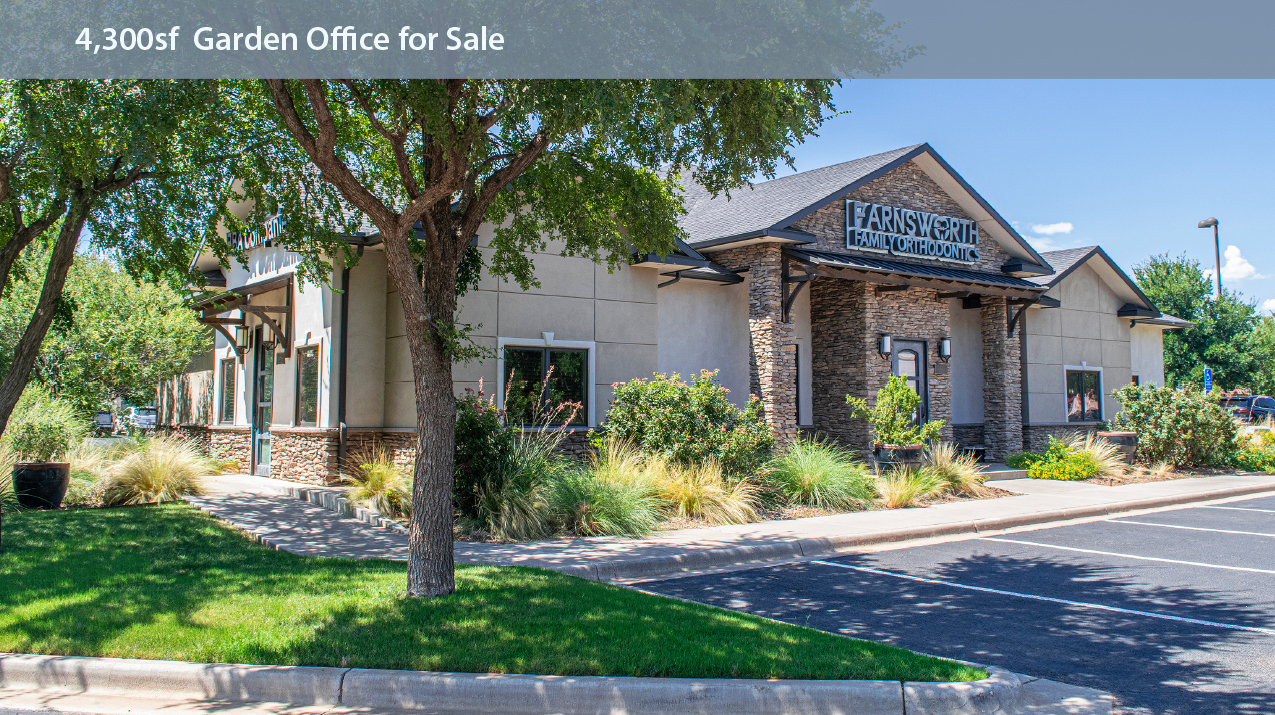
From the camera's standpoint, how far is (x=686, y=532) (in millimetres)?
11094

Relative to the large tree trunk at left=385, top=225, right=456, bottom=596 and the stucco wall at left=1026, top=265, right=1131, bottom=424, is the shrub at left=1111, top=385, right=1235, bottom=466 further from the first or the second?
the large tree trunk at left=385, top=225, right=456, bottom=596

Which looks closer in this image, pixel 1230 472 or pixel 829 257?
pixel 829 257

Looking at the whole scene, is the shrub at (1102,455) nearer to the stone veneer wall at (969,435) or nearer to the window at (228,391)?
the stone veneer wall at (969,435)

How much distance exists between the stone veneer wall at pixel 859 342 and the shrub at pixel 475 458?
369 inches

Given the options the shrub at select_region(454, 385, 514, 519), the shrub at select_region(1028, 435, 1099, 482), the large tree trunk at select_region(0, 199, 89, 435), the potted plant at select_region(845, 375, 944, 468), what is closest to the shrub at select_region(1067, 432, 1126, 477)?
the shrub at select_region(1028, 435, 1099, 482)

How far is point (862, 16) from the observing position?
7906 millimetres

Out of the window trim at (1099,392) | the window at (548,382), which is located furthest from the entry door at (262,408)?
the window trim at (1099,392)

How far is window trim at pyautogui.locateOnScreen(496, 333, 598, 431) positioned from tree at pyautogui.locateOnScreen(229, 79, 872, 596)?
4119 millimetres

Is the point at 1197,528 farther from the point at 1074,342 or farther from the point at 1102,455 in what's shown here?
the point at 1074,342

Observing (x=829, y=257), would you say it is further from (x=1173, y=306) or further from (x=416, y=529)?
(x=1173, y=306)

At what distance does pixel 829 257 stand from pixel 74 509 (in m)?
13.7

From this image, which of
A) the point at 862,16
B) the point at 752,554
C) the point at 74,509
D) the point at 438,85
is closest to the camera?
the point at 438,85

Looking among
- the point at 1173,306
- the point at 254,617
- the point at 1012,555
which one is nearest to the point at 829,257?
the point at 1012,555

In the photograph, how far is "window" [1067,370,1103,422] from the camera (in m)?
24.0
